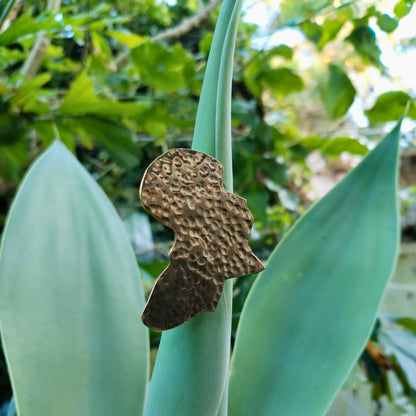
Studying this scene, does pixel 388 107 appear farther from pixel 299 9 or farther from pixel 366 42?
pixel 299 9

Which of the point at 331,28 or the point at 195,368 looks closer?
the point at 195,368

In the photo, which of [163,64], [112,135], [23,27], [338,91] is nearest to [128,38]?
[163,64]

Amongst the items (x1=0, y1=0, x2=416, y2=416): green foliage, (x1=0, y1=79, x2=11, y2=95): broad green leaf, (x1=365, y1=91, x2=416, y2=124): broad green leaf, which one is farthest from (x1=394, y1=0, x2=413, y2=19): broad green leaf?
(x1=0, y1=79, x2=11, y2=95): broad green leaf

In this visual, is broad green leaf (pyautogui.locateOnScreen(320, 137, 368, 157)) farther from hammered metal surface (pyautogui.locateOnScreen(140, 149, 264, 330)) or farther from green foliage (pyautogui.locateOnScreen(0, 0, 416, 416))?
hammered metal surface (pyautogui.locateOnScreen(140, 149, 264, 330))

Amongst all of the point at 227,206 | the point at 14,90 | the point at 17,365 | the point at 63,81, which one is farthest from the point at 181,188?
the point at 63,81

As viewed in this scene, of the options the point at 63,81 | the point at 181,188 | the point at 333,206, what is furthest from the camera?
the point at 63,81

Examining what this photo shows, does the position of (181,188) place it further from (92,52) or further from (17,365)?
(92,52)
